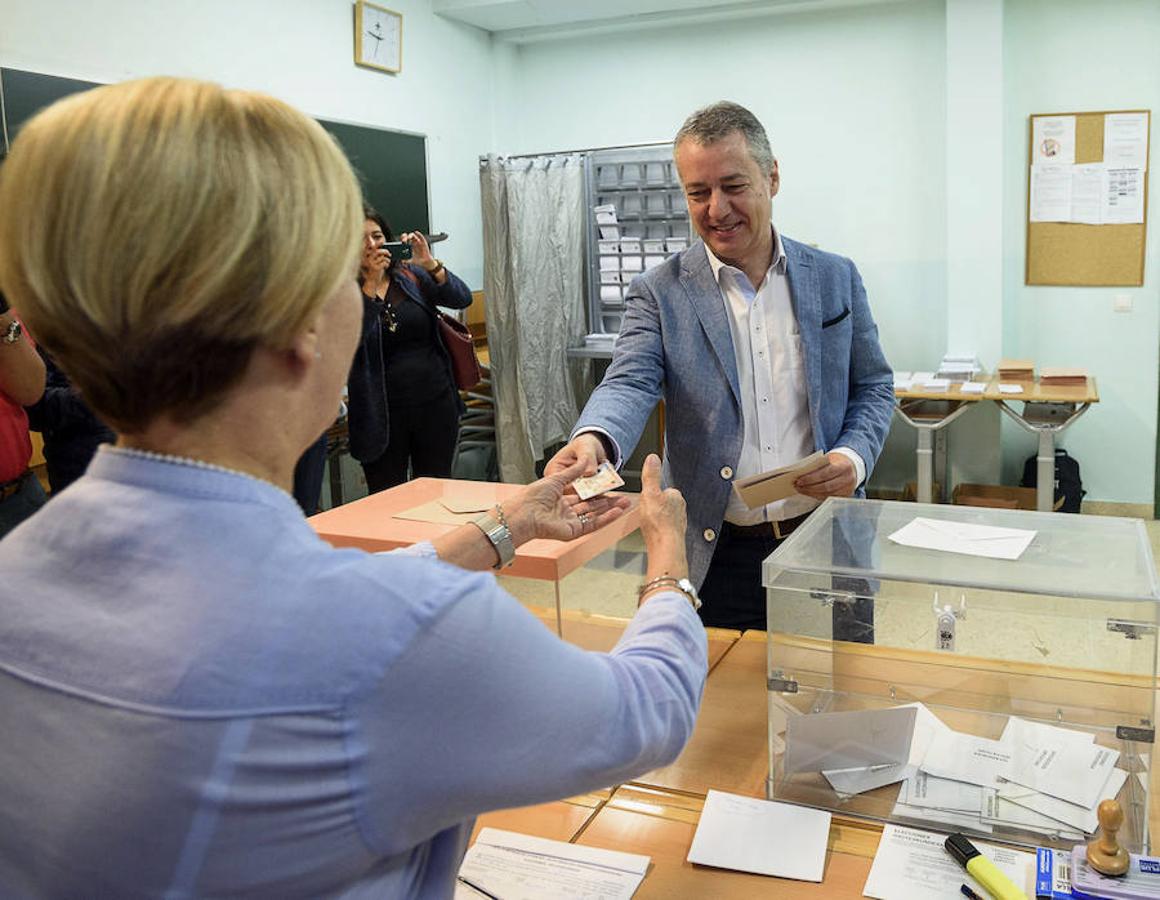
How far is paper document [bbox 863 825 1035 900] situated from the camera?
3.88ft

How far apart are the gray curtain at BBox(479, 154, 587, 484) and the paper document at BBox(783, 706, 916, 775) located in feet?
14.9

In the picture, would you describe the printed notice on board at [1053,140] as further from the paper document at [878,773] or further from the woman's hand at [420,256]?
the paper document at [878,773]

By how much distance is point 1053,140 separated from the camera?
538 cm

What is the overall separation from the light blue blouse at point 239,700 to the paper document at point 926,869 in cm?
64

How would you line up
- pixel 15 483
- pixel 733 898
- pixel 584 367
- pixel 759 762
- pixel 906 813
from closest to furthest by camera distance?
pixel 733 898 < pixel 906 813 < pixel 759 762 < pixel 15 483 < pixel 584 367

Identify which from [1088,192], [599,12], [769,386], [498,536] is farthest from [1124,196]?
[498,536]

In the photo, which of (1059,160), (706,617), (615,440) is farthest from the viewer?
(1059,160)

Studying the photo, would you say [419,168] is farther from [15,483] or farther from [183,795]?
[183,795]

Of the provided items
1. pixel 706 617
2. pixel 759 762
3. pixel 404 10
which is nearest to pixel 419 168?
pixel 404 10

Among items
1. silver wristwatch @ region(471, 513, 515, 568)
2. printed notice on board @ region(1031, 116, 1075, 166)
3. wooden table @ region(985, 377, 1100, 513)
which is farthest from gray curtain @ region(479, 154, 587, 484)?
silver wristwatch @ region(471, 513, 515, 568)

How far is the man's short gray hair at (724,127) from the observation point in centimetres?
209

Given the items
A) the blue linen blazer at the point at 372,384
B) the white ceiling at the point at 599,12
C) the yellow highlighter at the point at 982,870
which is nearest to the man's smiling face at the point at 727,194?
the yellow highlighter at the point at 982,870

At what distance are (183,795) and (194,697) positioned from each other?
6 centimetres

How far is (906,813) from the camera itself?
1354mm
